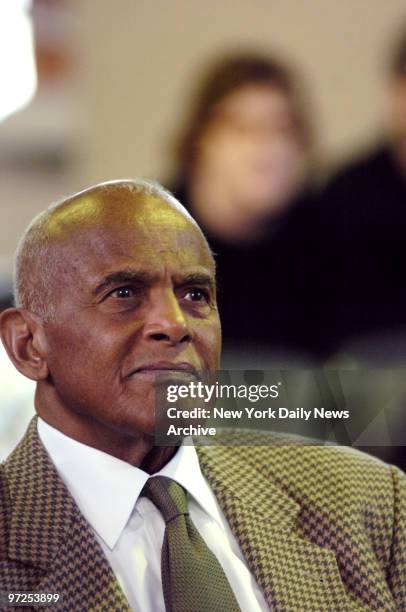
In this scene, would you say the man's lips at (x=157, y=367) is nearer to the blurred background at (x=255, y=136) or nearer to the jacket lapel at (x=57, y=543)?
the jacket lapel at (x=57, y=543)

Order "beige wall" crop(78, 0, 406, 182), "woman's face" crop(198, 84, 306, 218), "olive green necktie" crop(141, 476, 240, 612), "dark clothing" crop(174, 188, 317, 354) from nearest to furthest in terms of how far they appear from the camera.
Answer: "olive green necktie" crop(141, 476, 240, 612), "dark clothing" crop(174, 188, 317, 354), "woman's face" crop(198, 84, 306, 218), "beige wall" crop(78, 0, 406, 182)

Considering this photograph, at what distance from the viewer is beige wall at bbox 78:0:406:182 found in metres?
1.41

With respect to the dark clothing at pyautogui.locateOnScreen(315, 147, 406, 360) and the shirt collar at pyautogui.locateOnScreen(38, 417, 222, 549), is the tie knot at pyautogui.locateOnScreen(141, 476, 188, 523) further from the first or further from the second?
the dark clothing at pyautogui.locateOnScreen(315, 147, 406, 360)

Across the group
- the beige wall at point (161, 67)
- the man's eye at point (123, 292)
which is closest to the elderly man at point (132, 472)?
the man's eye at point (123, 292)

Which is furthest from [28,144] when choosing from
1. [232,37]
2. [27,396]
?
[27,396]

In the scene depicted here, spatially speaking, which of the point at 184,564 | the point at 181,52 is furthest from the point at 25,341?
the point at 181,52

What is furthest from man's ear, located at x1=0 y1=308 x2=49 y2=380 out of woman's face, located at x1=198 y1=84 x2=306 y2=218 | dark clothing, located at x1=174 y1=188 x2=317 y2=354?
woman's face, located at x1=198 y1=84 x2=306 y2=218

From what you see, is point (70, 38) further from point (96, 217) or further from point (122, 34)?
point (96, 217)

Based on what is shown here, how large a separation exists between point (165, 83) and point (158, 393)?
808 millimetres

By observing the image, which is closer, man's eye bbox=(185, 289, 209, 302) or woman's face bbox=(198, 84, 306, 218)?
man's eye bbox=(185, 289, 209, 302)

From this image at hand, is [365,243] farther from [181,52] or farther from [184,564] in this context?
[184,564]

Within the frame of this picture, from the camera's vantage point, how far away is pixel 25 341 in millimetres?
896

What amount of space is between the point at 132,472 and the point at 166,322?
151 millimetres

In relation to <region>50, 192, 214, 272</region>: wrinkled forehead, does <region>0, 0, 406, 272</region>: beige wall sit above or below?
above
